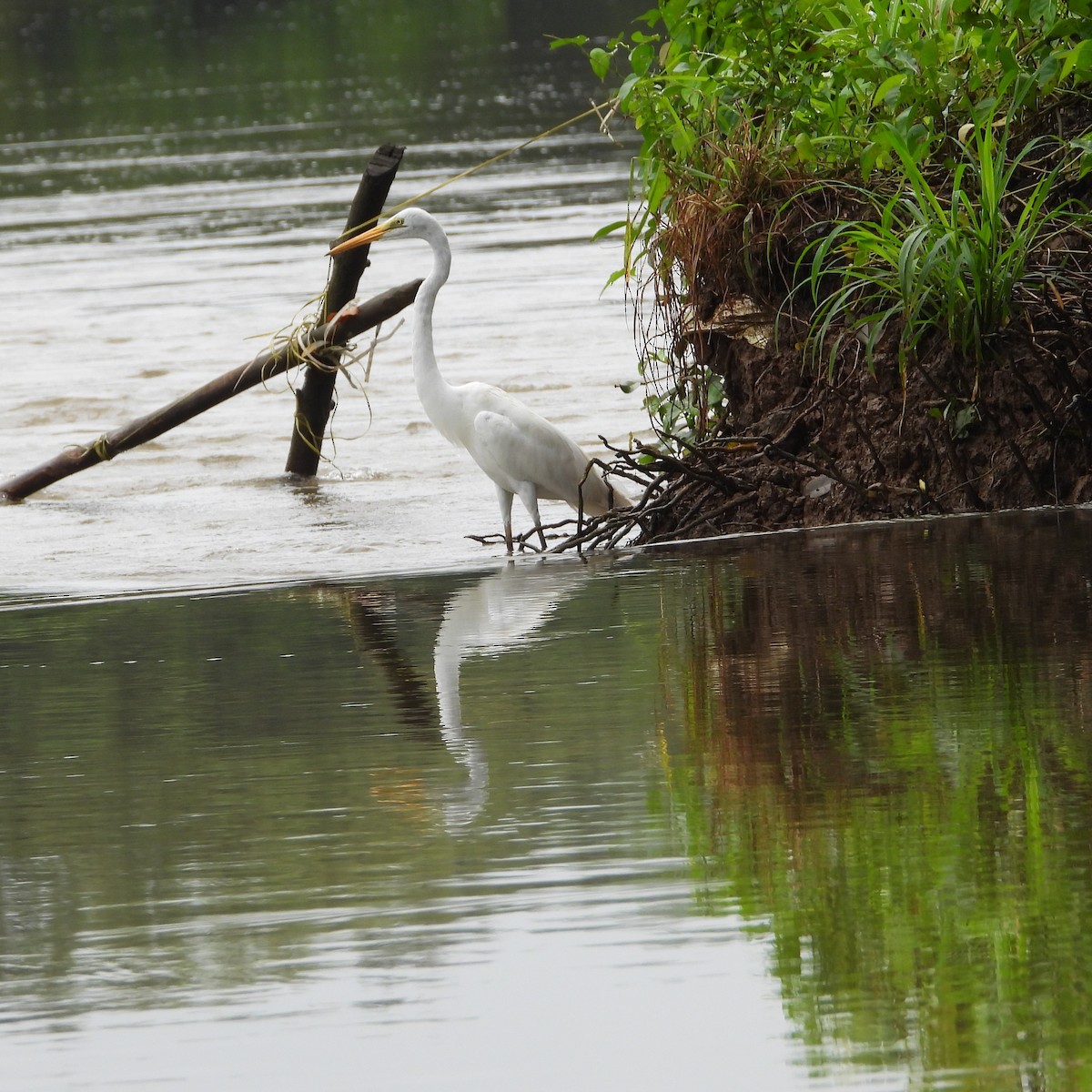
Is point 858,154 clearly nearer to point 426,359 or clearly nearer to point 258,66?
point 426,359

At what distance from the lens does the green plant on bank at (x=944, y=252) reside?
6.79 meters

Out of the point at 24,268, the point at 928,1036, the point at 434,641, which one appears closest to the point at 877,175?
the point at 434,641

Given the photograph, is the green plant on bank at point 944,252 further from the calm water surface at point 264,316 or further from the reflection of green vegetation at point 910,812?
the calm water surface at point 264,316

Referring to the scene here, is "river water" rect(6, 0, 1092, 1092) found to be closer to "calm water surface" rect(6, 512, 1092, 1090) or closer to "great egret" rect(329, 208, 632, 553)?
"calm water surface" rect(6, 512, 1092, 1090)

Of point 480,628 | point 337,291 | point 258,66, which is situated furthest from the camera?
point 258,66

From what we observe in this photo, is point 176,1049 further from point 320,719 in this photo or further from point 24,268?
point 24,268

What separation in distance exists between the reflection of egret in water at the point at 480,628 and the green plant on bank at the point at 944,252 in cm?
140

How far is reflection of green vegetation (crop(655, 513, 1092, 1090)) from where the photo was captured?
2.67 meters

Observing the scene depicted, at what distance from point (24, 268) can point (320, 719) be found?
1593 centimetres

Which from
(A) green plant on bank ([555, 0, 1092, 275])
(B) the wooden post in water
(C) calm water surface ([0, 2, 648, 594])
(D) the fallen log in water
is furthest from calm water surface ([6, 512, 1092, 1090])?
(B) the wooden post in water

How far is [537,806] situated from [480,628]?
1913 mm

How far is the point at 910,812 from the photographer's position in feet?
11.5

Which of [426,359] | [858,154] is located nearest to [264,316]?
[426,359]

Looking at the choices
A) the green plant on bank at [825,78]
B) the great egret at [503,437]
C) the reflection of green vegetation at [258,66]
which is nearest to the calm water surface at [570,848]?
the green plant on bank at [825,78]
